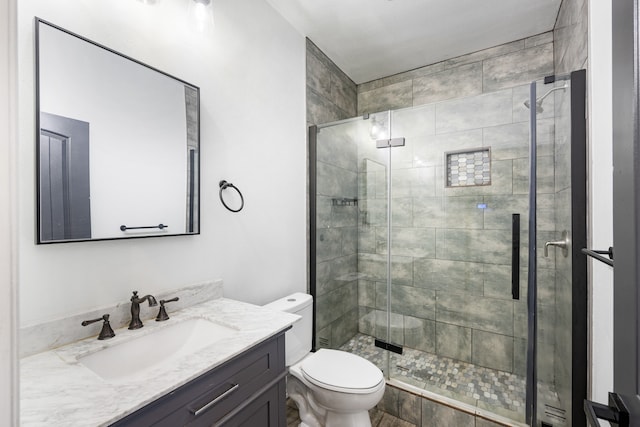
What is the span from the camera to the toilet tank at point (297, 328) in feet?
5.41

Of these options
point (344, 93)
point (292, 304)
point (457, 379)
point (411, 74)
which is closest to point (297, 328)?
point (292, 304)

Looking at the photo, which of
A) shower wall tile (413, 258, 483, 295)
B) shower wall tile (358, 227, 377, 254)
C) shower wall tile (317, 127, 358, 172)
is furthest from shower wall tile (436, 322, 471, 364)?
shower wall tile (317, 127, 358, 172)

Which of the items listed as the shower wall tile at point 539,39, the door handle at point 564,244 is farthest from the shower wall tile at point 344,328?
the shower wall tile at point 539,39

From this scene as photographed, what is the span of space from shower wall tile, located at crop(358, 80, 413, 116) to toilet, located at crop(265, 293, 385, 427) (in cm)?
211

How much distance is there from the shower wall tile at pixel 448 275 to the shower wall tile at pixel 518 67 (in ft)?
4.95

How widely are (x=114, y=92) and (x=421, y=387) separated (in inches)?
94.8

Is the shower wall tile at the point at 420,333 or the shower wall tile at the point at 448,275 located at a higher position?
the shower wall tile at the point at 448,275

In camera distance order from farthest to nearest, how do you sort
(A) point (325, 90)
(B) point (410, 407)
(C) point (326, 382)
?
1. (A) point (325, 90)
2. (B) point (410, 407)
3. (C) point (326, 382)

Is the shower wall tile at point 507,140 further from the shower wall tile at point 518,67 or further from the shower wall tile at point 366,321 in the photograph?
the shower wall tile at point 366,321

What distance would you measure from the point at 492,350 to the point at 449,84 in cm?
225

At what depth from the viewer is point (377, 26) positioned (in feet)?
6.89

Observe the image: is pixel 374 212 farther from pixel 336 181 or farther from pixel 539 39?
pixel 539 39

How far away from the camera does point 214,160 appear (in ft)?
5.03

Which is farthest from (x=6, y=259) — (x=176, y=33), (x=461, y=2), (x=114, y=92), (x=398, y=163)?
(x=461, y=2)
